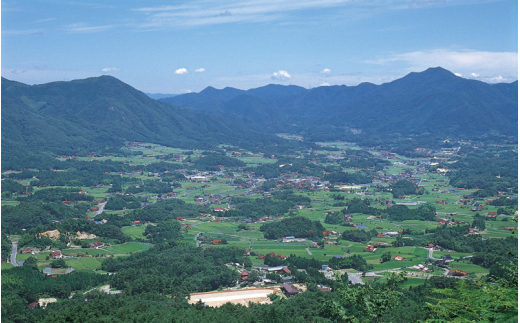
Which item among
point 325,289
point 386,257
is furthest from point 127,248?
point 386,257

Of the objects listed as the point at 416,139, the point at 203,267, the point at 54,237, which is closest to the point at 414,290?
the point at 203,267

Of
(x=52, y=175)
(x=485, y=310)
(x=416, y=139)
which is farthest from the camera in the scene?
(x=416, y=139)

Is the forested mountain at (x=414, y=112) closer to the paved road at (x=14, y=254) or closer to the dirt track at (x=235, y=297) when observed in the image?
the paved road at (x=14, y=254)

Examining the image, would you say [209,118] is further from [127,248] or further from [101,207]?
[127,248]

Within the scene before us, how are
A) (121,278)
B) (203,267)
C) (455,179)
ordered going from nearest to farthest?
(121,278)
(203,267)
(455,179)

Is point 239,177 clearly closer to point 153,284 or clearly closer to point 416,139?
point 153,284

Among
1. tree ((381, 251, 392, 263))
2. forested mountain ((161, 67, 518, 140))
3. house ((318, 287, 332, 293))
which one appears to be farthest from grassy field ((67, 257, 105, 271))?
forested mountain ((161, 67, 518, 140))
